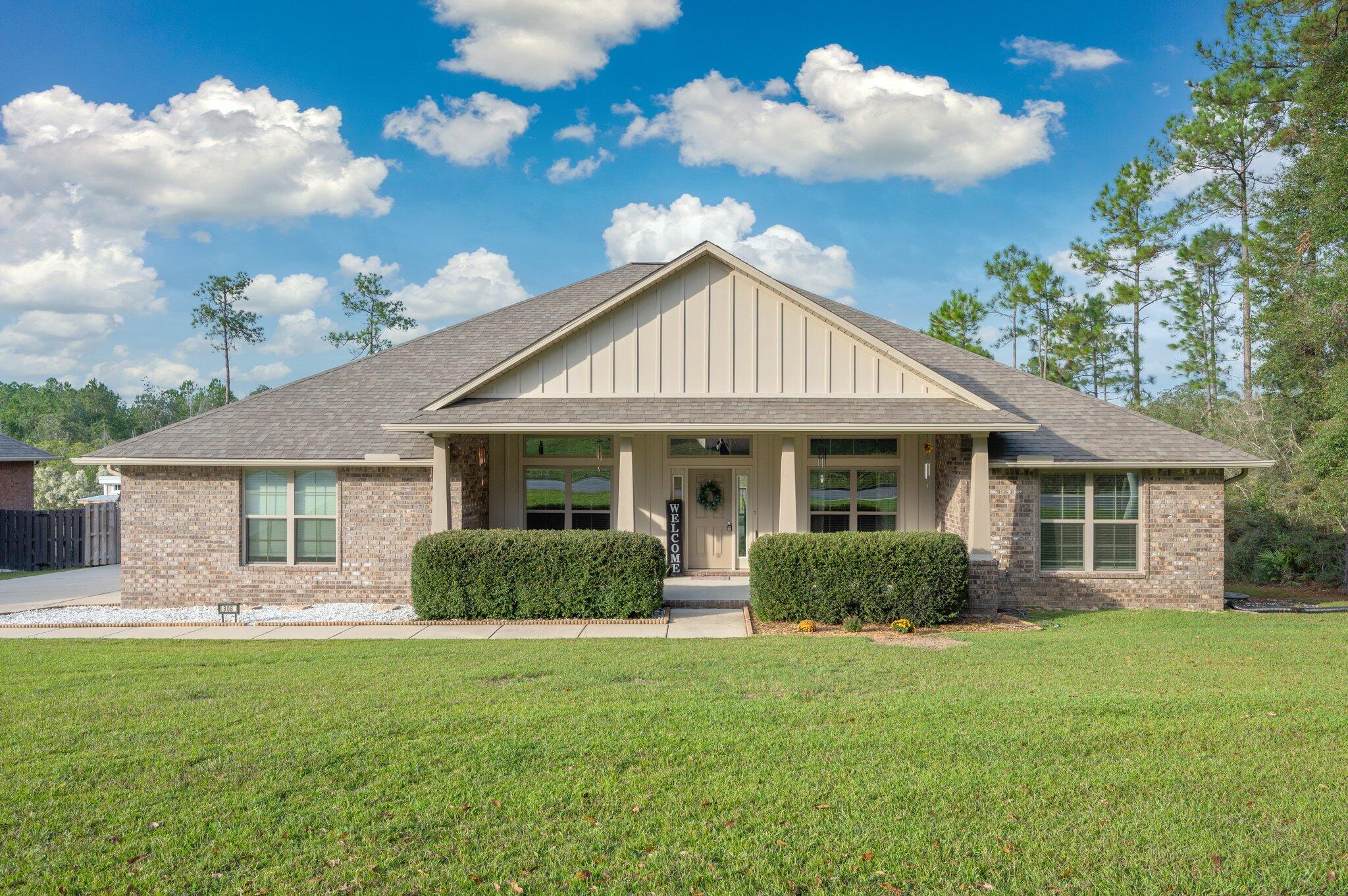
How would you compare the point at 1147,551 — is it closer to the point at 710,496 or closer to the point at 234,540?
the point at 710,496

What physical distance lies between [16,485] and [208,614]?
15.9m

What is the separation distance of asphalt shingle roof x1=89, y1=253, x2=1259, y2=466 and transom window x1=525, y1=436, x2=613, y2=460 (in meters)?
1.77

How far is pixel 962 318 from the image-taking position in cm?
3962

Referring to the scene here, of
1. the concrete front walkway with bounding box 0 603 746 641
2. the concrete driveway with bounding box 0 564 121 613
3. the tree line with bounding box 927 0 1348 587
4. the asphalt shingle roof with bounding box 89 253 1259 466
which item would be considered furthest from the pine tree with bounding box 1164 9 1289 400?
the concrete driveway with bounding box 0 564 121 613

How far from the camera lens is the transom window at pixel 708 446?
1639 centimetres

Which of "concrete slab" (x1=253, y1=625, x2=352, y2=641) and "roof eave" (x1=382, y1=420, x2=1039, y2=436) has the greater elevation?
"roof eave" (x1=382, y1=420, x2=1039, y2=436)

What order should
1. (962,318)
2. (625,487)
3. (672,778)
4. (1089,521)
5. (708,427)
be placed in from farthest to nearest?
(962,318), (1089,521), (625,487), (708,427), (672,778)

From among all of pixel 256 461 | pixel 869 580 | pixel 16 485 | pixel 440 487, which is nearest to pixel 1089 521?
pixel 869 580

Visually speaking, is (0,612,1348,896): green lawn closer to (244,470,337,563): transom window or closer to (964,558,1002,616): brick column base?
(964,558,1002,616): brick column base

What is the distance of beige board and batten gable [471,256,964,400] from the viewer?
1385cm

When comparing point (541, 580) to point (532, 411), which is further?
point (532, 411)

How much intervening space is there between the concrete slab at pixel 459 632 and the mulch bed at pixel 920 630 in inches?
143

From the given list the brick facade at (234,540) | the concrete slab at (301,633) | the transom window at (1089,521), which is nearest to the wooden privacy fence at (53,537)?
the brick facade at (234,540)

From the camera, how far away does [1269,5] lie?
19891mm
